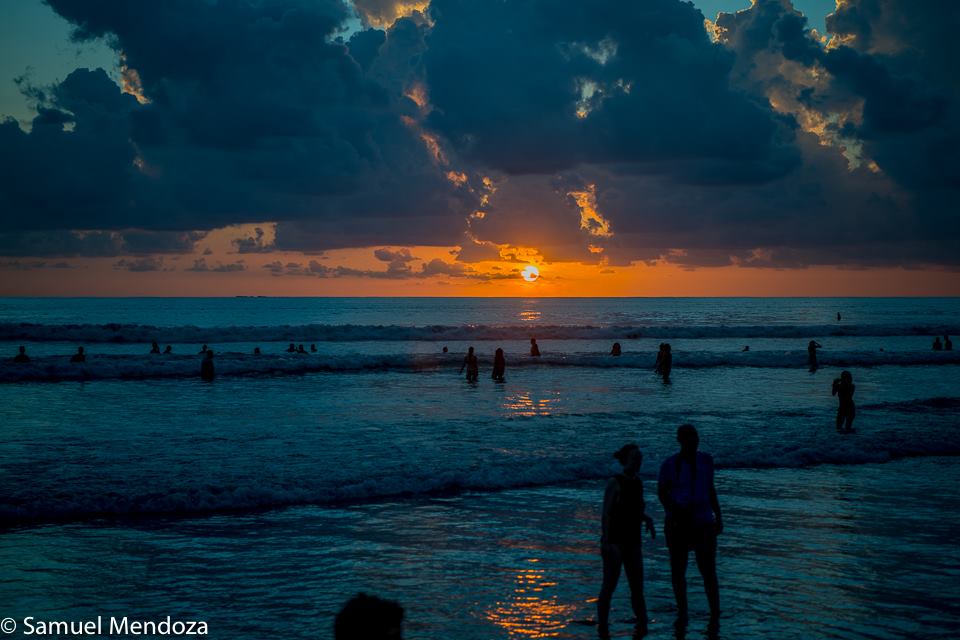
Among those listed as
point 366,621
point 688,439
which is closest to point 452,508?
point 688,439

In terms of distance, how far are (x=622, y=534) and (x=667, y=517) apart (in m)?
0.57

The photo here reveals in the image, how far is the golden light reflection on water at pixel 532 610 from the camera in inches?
356

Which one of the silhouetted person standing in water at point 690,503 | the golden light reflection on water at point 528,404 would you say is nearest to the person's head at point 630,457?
the silhouetted person standing in water at point 690,503

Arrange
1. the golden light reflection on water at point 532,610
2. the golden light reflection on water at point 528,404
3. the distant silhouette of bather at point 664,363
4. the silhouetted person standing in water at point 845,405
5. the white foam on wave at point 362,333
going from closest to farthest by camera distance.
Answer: the golden light reflection on water at point 532,610 → the silhouetted person standing in water at point 845,405 → the golden light reflection on water at point 528,404 → the distant silhouette of bather at point 664,363 → the white foam on wave at point 362,333

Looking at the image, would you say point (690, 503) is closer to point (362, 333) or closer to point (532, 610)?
point (532, 610)

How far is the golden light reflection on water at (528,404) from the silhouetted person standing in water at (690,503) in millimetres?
19345

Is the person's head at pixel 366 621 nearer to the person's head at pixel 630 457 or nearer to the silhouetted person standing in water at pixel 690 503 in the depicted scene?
the person's head at pixel 630 457

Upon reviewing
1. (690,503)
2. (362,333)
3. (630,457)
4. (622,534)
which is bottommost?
(622,534)

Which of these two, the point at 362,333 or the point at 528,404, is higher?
the point at 362,333

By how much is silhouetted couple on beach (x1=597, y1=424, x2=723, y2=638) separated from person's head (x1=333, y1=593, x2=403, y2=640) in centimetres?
540

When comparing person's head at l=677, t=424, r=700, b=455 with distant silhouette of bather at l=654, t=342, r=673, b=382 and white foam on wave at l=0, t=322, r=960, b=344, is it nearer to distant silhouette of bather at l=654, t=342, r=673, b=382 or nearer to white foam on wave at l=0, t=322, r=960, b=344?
distant silhouette of bather at l=654, t=342, r=673, b=382

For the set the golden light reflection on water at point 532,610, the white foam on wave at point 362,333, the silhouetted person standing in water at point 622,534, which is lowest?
the golden light reflection on water at point 532,610

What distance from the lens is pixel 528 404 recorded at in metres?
31.4

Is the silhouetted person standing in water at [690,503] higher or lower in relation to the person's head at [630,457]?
lower
